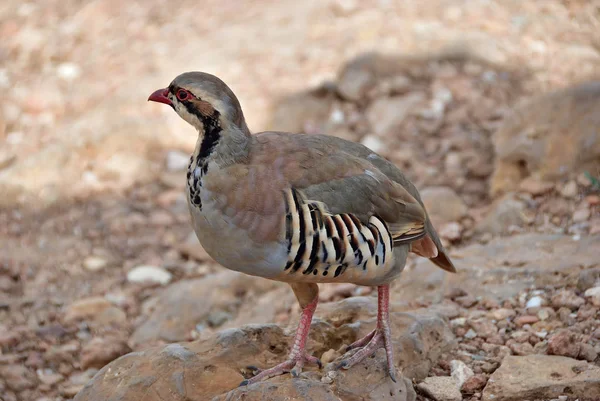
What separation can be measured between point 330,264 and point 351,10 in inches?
243

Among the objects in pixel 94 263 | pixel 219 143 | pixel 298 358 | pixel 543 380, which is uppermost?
pixel 219 143

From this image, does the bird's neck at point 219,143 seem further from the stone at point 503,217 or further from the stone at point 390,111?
the stone at point 390,111

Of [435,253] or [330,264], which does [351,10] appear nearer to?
[435,253]

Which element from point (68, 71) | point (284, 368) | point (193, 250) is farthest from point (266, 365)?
point (68, 71)

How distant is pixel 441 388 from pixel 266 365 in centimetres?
85

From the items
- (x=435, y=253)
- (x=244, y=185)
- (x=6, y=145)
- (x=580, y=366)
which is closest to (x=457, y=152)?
(x=435, y=253)

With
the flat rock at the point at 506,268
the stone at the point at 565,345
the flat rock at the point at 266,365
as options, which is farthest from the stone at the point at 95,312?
the stone at the point at 565,345

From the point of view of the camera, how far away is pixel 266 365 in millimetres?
3916

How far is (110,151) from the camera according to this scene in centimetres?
746

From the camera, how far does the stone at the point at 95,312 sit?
5566 mm

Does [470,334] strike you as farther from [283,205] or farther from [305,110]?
[305,110]

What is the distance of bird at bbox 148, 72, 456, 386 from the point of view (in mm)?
3398

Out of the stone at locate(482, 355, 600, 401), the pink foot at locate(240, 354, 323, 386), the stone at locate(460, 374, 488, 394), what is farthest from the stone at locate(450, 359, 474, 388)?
the pink foot at locate(240, 354, 323, 386)

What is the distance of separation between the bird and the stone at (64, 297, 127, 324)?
212cm
